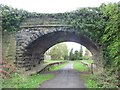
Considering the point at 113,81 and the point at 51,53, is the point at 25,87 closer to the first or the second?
the point at 113,81

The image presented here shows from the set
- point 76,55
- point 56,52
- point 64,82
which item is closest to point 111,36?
point 64,82

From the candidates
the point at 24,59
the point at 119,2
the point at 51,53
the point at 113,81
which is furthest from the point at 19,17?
the point at 51,53

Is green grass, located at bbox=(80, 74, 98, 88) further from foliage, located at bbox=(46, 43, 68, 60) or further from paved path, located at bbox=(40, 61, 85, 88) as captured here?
foliage, located at bbox=(46, 43, 68, 60)

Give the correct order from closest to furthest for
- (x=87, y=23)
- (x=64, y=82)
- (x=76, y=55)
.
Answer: (x=64, y=82), (x=87, y=23), (x=76, y=55)

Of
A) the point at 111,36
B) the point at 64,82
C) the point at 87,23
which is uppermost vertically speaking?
the point at 87,23

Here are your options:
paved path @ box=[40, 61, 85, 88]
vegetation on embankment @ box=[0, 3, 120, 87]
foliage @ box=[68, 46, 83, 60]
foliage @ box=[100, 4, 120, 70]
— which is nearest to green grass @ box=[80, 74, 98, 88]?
paved path @ box=[40, 61, 85, 88]

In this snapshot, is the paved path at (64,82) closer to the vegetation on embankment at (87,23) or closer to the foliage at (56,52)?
the vegetation on embankment at (87,23)

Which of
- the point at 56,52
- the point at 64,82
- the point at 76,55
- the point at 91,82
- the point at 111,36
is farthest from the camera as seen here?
the point at 76,55

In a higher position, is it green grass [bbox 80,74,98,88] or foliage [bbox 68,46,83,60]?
foliage [bbox 68,46,83,60]

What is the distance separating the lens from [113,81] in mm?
15977

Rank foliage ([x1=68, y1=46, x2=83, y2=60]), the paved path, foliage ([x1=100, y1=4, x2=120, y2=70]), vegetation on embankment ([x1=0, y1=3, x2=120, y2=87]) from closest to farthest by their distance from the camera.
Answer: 1. the paved path
2. foliage ([x1=100, y1=4, x2=120, y2=70])
3. vegetation on embankment ([x1=0, y1=3, x2=120, y2=87])
4. foliage ([x1=68, y1=46, x2=83, y2=60])

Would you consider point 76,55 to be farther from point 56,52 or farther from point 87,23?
point 87,23

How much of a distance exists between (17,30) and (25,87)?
8.61 m

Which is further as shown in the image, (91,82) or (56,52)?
(56,52)
